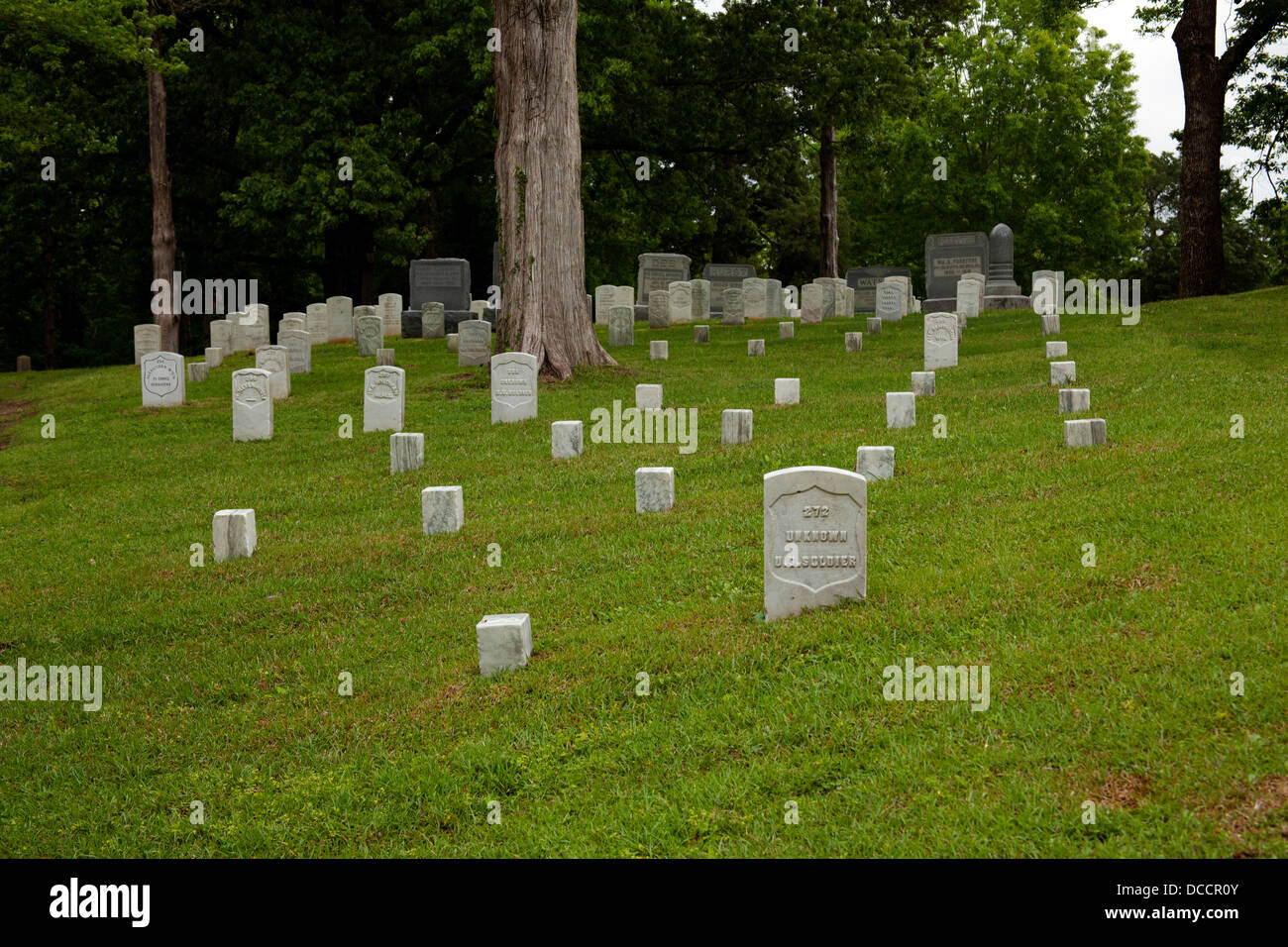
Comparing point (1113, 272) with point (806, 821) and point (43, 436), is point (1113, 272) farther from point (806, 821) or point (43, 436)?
point (806, 821)

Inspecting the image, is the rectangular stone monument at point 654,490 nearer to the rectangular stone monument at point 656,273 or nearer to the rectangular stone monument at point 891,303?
the rectangular stone monument at point 891,303

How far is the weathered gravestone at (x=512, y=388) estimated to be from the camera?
636 inches

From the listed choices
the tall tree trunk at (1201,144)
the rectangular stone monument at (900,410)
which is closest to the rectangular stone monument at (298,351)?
the rectangular stone monument at (900,410)

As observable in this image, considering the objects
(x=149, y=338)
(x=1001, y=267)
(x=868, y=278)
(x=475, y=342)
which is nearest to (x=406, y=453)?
(x=475, y=342)

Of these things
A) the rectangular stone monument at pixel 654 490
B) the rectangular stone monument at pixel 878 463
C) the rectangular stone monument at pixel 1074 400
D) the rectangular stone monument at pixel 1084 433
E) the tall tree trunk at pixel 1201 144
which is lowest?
the rectangular stone monument at pixel 654 490

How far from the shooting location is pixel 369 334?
83.7 ft

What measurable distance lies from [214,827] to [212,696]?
188 centimetres

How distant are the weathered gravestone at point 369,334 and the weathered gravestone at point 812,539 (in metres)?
19.5

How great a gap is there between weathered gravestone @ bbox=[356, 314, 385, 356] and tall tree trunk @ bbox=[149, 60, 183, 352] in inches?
196

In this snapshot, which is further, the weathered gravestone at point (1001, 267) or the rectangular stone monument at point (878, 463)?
the weathered gravestone at point (1001, 267)

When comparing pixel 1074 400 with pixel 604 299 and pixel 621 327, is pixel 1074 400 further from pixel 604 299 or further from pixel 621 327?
pixel 604 299

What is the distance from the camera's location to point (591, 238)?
35250 millimetres

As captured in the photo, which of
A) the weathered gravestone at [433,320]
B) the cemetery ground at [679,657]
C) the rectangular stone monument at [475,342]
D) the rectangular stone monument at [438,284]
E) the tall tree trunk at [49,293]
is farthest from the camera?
the tall tree trunk at [49,293]

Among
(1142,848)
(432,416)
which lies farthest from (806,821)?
(432,416)
